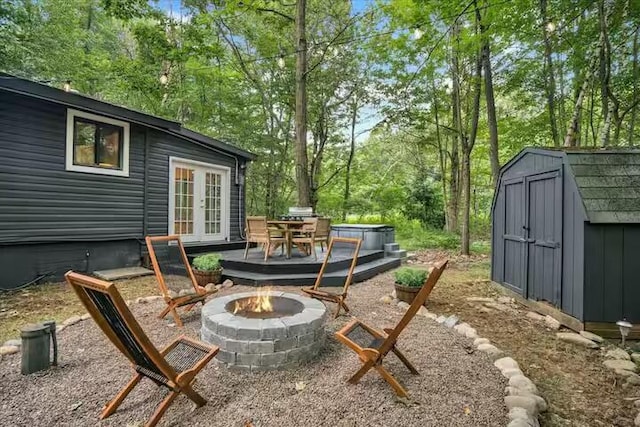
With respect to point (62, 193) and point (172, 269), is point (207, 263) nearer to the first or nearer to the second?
point (172, 269)

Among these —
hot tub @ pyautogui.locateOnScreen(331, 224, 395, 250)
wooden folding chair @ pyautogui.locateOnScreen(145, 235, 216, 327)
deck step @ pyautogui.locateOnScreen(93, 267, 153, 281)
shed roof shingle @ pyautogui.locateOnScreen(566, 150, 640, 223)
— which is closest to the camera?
shed roof shingle @ pyautogui.locateOnScreen(566, 150, 640, 223)

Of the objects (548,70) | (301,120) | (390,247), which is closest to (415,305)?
(390,247)

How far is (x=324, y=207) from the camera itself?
15.4m

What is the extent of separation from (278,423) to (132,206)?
6205 mm

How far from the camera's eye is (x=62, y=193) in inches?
228

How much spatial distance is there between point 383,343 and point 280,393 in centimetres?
81

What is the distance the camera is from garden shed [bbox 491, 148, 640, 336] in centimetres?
361

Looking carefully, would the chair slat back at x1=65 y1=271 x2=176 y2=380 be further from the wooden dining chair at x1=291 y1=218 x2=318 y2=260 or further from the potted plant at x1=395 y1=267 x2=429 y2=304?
the wooden dining chair at x1=291 y1=218 x2=318 y2=260

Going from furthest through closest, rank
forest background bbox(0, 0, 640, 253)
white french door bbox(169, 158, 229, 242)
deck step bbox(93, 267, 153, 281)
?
white french door bbox(169, 158, 229, 242) < forest background bbox(0, 0, 640, 253) < deck step bbox(93, 267, 153, 281)

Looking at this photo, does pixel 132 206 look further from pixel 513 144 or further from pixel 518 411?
pixel 513 144

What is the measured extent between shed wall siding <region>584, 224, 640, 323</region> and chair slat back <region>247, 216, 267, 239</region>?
15.3ft

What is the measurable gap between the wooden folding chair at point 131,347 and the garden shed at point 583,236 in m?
3.96

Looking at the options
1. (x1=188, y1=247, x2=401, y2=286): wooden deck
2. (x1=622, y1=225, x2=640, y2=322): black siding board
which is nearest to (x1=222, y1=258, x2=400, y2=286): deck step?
(x1=188, y1=247, x2=401, y2=286): wooden deck

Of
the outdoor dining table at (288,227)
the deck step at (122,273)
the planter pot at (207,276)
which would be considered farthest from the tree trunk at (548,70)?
the deck step at (122,273)
